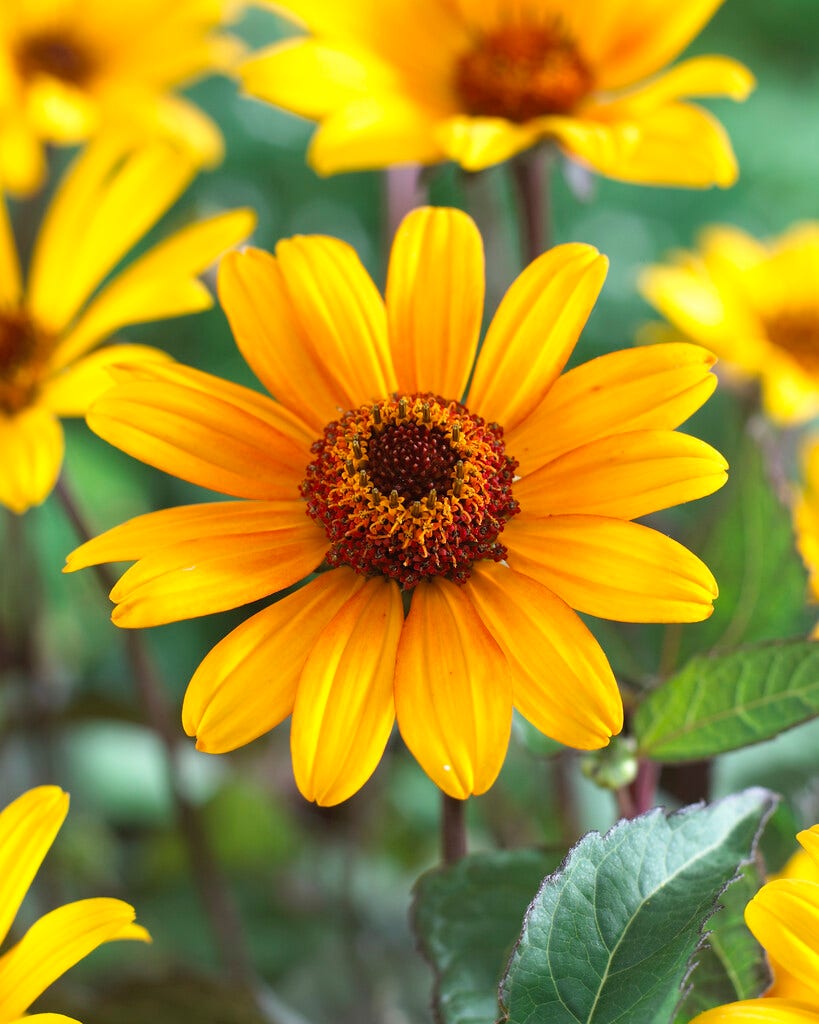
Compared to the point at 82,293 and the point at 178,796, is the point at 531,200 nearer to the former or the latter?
the point at 82,293

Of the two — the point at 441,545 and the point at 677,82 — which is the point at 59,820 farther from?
the point at 677,82

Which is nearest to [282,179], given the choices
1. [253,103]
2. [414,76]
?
[253,103]

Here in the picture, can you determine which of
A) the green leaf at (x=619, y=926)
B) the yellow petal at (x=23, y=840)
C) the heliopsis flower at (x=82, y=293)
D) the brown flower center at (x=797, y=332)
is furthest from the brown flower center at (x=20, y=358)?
the brown flower center at (x=797, y=332)

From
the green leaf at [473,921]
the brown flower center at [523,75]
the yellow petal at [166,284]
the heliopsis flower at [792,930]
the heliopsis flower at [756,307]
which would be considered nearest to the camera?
the heliopsis flower at [792,930]

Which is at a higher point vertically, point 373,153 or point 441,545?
point 373,153

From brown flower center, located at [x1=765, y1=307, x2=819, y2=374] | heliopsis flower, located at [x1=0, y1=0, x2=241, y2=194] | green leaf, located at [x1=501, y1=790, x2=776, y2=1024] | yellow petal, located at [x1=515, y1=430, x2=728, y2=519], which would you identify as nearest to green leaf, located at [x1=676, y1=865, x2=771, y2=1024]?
green leaf, located at [x1=501, y1=790, x2=776, y2=1024]

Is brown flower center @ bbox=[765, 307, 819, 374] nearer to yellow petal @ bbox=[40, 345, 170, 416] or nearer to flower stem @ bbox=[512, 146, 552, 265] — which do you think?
flower stem @ bbox=[512, 146, 552, 265]

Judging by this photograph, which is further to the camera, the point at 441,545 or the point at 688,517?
the point at 688,517

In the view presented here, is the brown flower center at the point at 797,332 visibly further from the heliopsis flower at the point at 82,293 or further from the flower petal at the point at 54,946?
the flower petal at the point at 54,946
